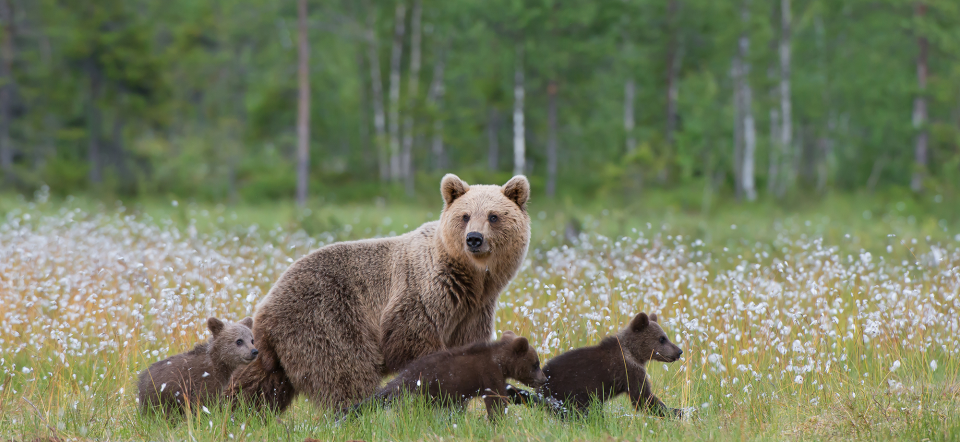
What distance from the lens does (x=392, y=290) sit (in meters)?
5.45

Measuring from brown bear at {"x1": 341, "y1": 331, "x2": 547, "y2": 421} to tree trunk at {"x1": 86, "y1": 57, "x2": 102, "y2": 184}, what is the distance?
2832cm

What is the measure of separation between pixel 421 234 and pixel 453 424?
5.41 ft

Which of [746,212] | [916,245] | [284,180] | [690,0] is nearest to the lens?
[916,245]

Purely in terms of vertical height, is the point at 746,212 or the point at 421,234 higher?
the point at 421,234

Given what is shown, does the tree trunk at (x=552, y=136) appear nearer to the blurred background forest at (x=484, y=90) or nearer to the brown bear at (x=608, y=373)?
the blurred background forest at (x=484, y=90)

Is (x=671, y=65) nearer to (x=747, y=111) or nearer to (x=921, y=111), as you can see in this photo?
(x=747, y=111)

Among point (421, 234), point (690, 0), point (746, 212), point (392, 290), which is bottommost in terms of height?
point (746, 212)

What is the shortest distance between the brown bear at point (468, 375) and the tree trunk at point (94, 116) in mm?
28321

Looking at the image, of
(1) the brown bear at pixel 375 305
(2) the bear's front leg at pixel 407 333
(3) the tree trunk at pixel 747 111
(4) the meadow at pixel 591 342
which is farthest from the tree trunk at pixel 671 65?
(2) the bear's front leg at pixel 407 333

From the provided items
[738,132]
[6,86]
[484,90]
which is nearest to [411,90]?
[484,90]

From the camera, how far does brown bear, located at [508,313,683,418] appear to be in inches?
202

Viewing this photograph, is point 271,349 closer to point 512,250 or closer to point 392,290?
point 392,290

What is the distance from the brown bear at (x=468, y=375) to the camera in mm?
4852

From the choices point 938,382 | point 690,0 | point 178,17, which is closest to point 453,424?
point 938,382
